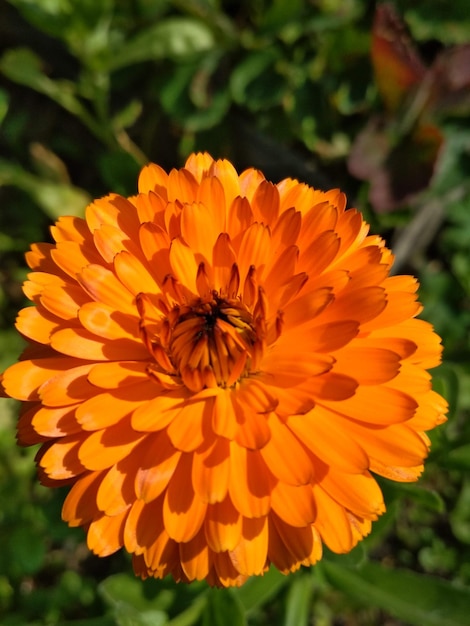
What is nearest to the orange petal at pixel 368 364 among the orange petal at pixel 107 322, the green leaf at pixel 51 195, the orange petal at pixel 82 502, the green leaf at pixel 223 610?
the orange petal at pixel 107 322

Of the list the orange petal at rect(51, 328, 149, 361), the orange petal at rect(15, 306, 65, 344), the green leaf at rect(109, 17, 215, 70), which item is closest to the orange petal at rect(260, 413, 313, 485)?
the orange petal at rect(51, 328, 149, 361)

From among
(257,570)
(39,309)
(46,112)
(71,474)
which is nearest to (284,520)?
(257,570)

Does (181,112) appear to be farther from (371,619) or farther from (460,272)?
(371,619)

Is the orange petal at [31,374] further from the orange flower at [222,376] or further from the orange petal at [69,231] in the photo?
the orange petal at [69,231]

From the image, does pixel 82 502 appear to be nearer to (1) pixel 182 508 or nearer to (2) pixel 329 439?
(1) pixel 182 508

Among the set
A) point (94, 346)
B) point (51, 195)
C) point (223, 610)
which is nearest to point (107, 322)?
point (94, 346)
